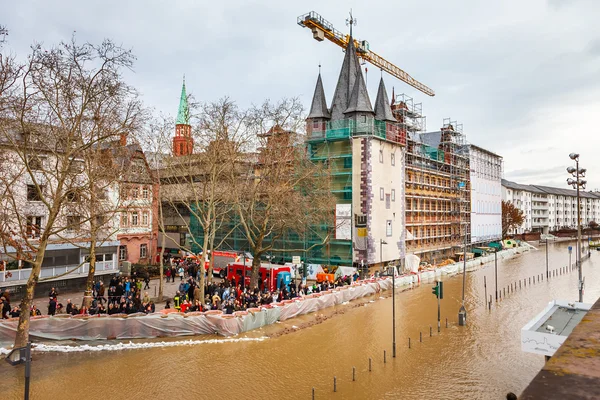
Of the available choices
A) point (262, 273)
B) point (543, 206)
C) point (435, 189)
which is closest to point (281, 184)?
point (262, 273)

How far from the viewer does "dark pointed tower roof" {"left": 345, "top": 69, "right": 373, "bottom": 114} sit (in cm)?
4434

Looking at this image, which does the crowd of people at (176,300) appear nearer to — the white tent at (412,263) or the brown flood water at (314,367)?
the brown flood water at (314,367)

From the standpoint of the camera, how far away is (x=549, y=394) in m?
1.57

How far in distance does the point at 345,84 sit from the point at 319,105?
3.93 metres

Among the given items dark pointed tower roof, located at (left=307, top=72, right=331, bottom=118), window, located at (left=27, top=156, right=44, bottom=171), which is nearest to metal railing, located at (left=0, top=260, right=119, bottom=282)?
window, located at (left=27, top=156, right=44, bottom=171)

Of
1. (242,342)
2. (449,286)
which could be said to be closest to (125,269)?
(242,342)

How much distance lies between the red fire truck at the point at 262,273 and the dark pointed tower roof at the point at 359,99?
19.9 metres

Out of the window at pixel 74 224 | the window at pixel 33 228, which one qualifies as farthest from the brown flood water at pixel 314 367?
the window at pixel 33 228

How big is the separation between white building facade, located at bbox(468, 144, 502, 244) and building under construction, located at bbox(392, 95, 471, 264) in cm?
480

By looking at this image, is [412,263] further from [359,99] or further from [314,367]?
[314,367]

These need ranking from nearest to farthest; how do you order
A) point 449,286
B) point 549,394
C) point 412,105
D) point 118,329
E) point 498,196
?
1. point 549,394
2. point 118,329
3. point 449,286
4. point 412,105
5. point 498,196

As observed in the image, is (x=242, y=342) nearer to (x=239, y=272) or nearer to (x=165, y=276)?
(x=239, y=272)

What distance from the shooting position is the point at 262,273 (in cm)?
3388

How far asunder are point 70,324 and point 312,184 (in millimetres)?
24387
